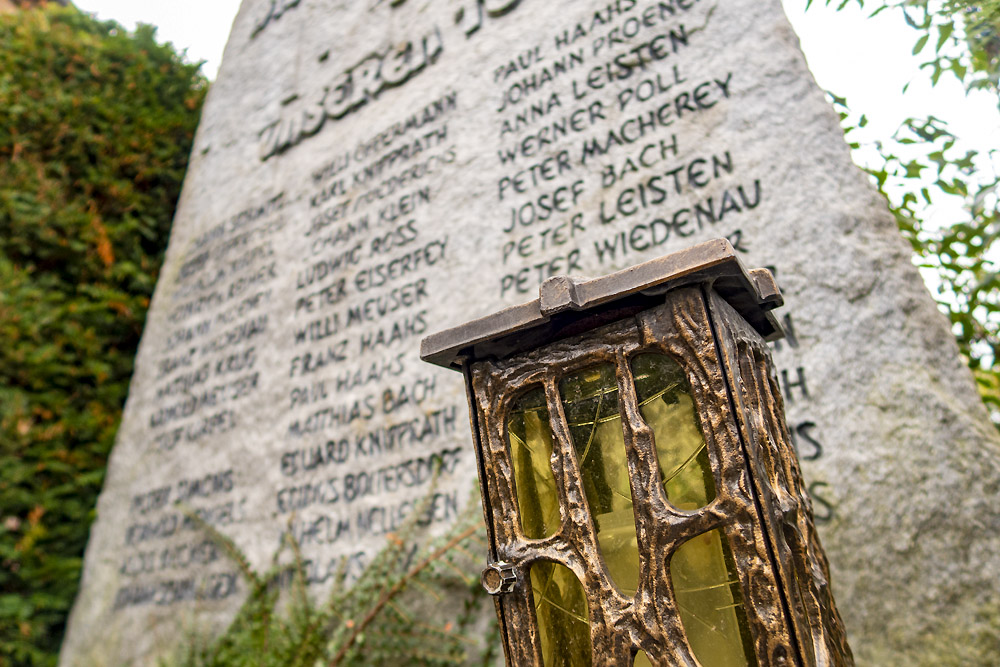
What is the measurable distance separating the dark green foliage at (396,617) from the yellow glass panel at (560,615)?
0.98 meters

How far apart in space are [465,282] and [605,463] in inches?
59.2

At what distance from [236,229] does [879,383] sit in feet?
10.1

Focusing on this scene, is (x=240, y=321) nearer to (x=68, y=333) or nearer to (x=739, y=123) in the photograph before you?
(x=68, y=333)

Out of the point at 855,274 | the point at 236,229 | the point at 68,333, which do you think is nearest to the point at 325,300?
the point at 236,229

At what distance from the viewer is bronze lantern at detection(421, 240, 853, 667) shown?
0.78m

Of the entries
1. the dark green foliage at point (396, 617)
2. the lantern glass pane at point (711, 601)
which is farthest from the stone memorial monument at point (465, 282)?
the lantern glass pane at point (711, 601)

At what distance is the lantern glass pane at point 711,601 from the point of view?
30.4 inches

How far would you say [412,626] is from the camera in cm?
198

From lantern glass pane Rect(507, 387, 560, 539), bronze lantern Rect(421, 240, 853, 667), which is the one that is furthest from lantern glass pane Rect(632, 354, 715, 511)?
lantern glass pane Rect(507, 387, 560, 539)

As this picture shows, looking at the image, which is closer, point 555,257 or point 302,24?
point 555,257

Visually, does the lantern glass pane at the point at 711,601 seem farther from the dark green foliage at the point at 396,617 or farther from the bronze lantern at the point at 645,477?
the dark green foliage at the point at 396,617

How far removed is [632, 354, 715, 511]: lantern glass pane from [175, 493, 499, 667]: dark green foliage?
1120 mm

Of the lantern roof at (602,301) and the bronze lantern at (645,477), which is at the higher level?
the lantern roof at (602,301)

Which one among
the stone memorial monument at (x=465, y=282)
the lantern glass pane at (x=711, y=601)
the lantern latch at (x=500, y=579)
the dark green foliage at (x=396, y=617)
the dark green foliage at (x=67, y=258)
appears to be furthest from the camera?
the dark green foliage at (x=67, y=258)
